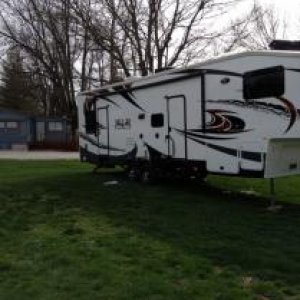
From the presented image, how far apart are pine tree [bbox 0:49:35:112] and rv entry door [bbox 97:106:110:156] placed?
29.3 metres

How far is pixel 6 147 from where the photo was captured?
5050 centimetres

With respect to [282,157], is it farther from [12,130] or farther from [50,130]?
[50,130]

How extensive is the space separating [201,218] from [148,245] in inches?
93.9

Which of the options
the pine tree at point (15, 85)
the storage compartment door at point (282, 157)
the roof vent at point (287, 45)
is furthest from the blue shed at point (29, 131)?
the storage compartment door at point (282, 157)

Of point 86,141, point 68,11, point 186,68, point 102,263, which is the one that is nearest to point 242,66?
point 186,68

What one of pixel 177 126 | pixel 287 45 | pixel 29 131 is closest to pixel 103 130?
pixel 177 126

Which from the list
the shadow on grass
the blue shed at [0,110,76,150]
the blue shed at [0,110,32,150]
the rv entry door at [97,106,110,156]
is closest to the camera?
the shadow on grass

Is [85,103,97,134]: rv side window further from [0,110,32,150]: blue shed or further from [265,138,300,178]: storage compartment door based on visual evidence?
[0,110,32,150]: blue shed

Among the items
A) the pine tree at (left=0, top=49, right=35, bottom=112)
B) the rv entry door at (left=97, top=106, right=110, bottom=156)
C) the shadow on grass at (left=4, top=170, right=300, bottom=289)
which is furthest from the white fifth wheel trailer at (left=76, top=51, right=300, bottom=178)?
the pine tree at (left=0, top=49, right=35, bottom=112)

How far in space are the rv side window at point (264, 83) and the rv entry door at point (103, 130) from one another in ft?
21.7

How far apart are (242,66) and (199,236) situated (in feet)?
14.1

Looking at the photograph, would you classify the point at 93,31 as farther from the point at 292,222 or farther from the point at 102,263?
the point at 102,263

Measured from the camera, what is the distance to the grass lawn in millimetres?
7094

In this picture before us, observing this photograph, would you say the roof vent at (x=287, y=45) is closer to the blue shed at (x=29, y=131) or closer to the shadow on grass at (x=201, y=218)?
the shadow on grass at (x=201, y=218)
